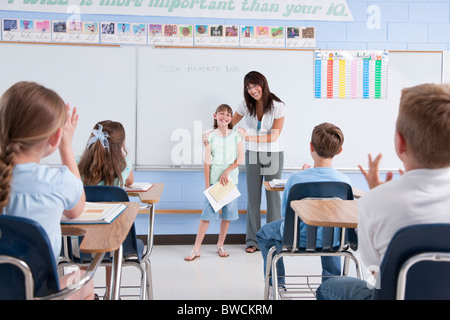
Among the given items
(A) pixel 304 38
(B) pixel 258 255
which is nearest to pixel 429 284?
(B) pixel 258 255

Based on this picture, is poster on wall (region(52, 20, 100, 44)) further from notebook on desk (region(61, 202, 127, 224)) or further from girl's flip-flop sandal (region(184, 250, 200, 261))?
notebook on desk (region(61, 202, 127, 224))

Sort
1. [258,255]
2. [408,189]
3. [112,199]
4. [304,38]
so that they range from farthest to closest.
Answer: [304,38], [258,255], [112,199], [408,189]

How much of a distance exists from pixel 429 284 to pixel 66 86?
327 centimetres

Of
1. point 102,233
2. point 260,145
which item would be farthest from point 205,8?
point 102,233

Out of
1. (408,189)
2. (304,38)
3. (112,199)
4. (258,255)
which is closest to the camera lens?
(408,189)

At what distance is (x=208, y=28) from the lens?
3393mm

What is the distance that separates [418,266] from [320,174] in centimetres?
97

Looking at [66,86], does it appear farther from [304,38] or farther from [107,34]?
[304,38]

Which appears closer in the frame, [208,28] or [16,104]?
[16,104]

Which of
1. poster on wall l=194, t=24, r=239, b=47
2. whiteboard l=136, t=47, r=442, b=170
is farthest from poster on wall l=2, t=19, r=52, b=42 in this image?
poster on wall l=194, t=24, r=239, b=47

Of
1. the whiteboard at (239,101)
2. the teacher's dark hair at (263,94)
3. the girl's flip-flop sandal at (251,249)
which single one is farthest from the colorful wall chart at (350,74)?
the girl's flip-flop sandal at (251,249)

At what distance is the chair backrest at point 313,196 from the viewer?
1.66 m

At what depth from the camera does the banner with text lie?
10.8 feet

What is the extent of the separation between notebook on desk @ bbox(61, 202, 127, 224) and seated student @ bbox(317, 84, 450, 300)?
795 millimetres
